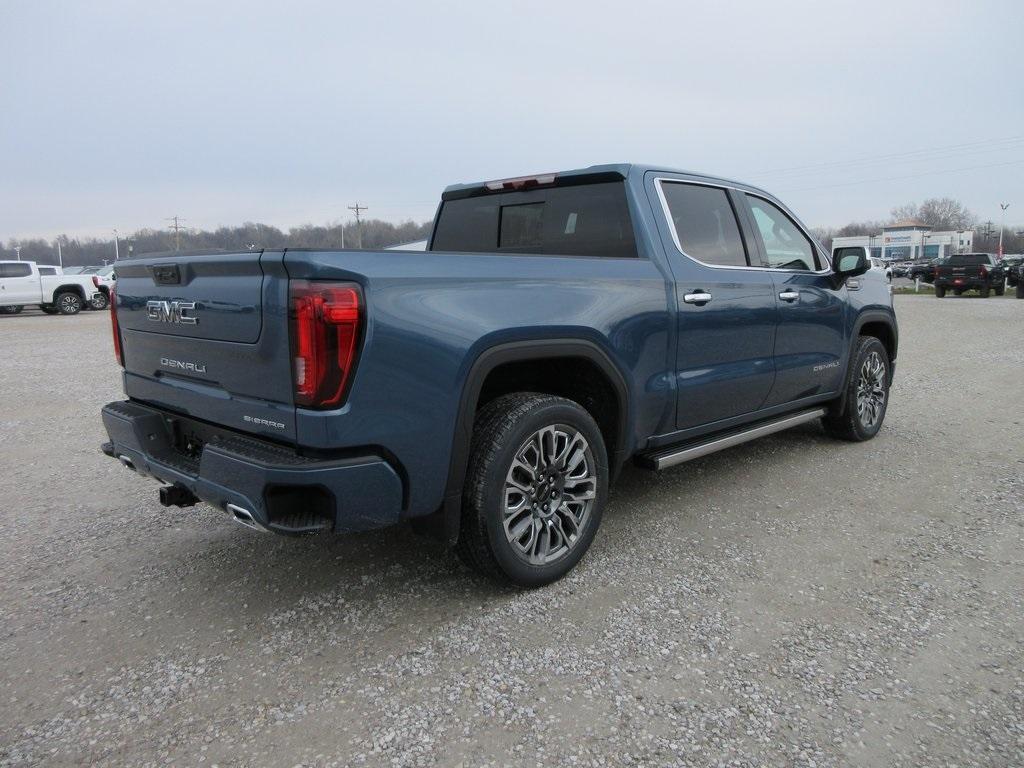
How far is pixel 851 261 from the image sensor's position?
16.4 feet

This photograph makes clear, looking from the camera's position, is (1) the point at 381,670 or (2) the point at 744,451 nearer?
(1) the point at 381,670

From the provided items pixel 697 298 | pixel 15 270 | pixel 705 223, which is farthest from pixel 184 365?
pixel 15 270

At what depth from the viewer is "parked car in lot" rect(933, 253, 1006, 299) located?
27.2m

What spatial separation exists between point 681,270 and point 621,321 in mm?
619

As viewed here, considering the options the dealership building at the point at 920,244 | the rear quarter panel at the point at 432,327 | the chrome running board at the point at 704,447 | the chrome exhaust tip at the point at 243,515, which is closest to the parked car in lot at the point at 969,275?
the chrome running board at the point at 704,447

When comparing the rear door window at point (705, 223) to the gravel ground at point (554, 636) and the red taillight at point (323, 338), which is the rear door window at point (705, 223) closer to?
the gravel ground at point (554, 636)

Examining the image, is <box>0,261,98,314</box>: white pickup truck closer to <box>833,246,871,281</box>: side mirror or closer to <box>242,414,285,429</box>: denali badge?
<box>242,414,285,429</box>: denali badge

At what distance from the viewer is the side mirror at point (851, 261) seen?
499cm

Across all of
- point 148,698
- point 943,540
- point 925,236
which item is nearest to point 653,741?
point 148,698

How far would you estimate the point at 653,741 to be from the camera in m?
2.24

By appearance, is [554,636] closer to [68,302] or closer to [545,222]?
[545,222]

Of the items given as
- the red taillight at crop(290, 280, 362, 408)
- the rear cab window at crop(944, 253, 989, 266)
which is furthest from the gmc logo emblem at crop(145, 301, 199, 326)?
the rear cab window at crop(944, 253, 989, 266)

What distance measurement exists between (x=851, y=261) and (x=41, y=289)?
25.0 m

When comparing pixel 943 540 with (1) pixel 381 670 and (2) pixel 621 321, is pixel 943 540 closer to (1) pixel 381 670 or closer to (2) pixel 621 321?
(2) pixel 621 321
